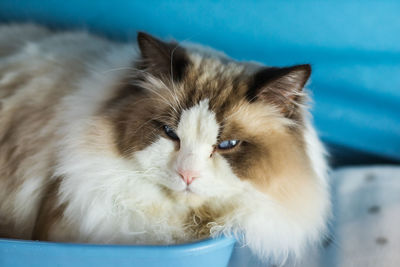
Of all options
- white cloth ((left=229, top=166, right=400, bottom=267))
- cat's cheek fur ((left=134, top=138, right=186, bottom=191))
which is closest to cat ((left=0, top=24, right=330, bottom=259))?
cat's cheek fur ((left=134, top=138, right=186, bottom=191))

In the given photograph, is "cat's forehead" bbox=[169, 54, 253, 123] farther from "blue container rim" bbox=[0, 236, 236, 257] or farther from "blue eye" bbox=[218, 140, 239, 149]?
"blue container rim" bbox=[0, 236, 236, 257]

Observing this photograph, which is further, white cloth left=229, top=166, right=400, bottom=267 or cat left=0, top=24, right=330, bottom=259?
white cloth left=229, top=166, right=400, bottom=267

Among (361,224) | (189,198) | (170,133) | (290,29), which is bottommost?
(361,224)

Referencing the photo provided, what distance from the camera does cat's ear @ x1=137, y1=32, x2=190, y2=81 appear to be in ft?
3.37

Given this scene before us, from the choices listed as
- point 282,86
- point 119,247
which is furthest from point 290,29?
point 119,247

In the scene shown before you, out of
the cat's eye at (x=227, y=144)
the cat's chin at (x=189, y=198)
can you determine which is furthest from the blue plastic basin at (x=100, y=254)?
the cat's eye at (x=227, y=144)

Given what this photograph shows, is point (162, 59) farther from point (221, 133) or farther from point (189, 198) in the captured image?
point (189, 198)

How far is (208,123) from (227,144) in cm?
7

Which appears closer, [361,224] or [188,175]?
[188,175]

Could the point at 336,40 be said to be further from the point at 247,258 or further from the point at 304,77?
the point at 247,258

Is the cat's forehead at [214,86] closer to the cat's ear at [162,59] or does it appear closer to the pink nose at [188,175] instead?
the cat's ear at [162,59]

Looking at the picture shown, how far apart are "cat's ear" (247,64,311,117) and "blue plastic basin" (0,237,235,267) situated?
1.20 feet

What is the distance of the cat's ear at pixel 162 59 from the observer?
1.03m

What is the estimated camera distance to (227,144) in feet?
3.30
